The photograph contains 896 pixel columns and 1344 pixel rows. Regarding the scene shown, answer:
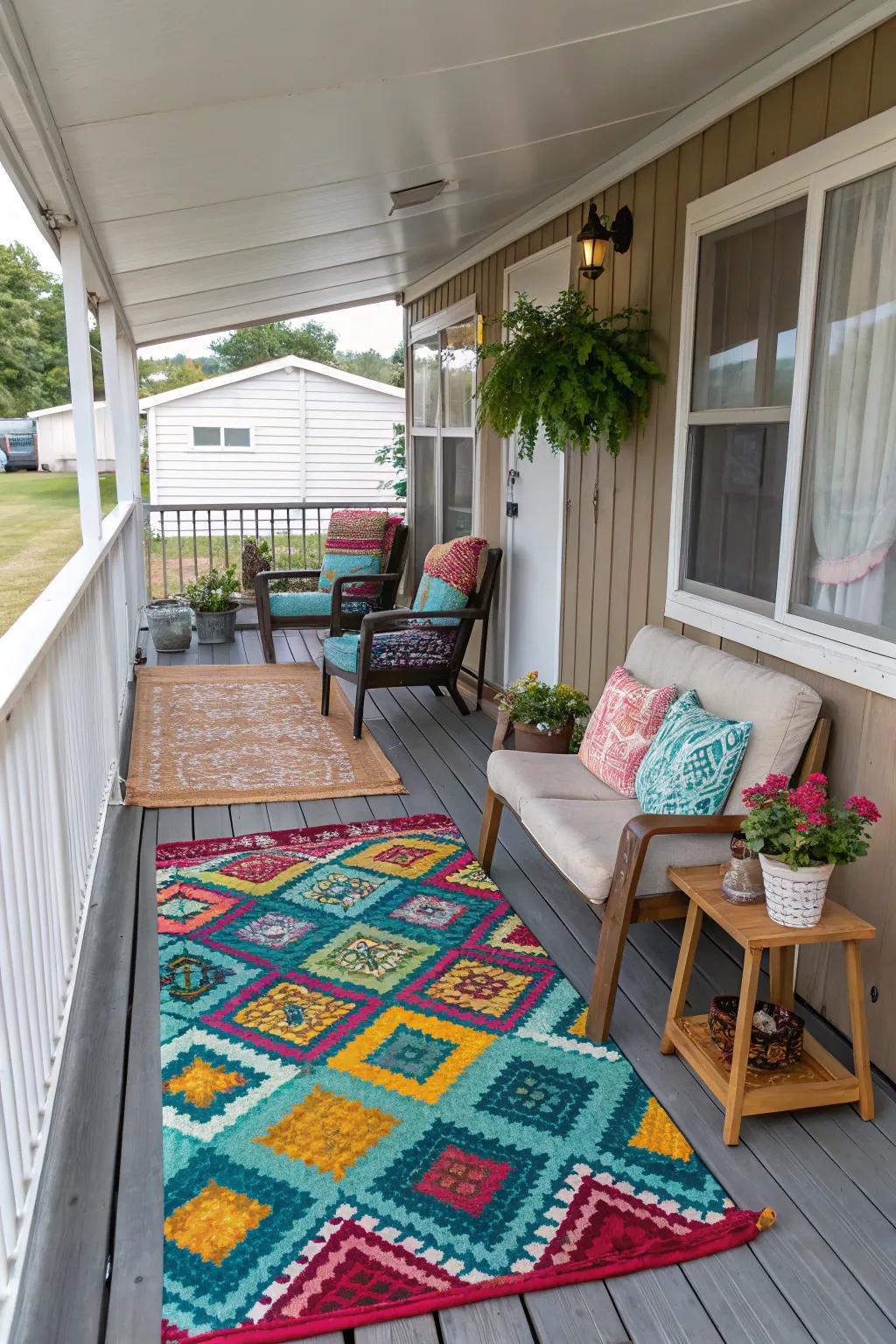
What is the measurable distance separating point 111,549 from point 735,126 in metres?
3.07

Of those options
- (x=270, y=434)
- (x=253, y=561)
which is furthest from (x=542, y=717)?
(x=270, y=434)

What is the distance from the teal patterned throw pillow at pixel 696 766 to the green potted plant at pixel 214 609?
16.9 ft

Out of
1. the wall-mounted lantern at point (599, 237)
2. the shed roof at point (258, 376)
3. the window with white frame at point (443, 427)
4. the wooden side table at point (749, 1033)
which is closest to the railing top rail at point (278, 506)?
the window with white frame at point (443, 427)

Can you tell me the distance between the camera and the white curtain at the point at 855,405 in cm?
243

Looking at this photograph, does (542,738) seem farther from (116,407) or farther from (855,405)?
(116,407)

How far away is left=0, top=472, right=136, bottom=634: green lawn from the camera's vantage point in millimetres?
1763

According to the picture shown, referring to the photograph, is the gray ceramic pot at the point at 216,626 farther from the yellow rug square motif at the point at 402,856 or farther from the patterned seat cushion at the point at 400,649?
the yellow rug square motif at the point at 402,856

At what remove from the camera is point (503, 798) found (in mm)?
3256

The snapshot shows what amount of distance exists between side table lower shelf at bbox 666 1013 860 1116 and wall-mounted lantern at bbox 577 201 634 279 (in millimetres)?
2822

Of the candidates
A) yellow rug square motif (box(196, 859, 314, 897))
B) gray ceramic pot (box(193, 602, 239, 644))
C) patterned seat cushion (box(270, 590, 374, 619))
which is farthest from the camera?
gray ceramic pot (box(193, 602, 239, 644))

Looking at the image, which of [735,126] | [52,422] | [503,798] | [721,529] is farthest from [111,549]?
[735,126]

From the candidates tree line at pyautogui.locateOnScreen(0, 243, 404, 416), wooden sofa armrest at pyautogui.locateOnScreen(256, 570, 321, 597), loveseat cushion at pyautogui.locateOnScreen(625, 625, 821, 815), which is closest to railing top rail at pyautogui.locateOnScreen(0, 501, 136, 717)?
tree line at pyautogui.locateOnScreen(0, 243, 404, 416)

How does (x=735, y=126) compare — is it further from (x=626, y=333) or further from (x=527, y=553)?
(x=527, y=553)

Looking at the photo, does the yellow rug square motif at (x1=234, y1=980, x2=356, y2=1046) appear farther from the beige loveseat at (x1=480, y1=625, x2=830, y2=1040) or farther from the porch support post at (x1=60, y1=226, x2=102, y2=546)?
the porch support post at (x1=60, y1=226, x2=102, y2=546)
